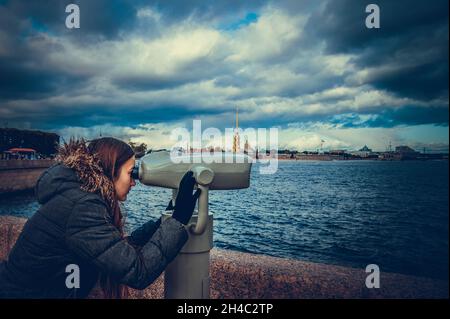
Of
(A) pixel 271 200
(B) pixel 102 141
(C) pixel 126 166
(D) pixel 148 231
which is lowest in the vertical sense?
(A) pixel 271 200

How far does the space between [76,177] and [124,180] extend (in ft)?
0.84

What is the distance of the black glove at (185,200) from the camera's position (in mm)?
1596

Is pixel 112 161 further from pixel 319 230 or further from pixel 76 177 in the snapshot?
pixel 319 230

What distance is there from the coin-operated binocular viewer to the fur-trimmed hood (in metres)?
0.23

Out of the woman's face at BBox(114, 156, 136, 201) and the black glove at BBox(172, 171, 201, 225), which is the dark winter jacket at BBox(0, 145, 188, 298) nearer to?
the black glove at BBox(172, 171, 201, 225)

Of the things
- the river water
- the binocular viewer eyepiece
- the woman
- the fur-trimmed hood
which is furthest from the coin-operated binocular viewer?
the river water

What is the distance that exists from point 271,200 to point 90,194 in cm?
3920

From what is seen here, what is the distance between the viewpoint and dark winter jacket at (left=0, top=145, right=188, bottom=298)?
1475 millimetres

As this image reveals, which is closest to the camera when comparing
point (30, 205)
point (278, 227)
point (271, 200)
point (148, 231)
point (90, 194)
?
point (90, 194)

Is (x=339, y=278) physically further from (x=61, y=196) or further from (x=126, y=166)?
(x=61, y=196)
